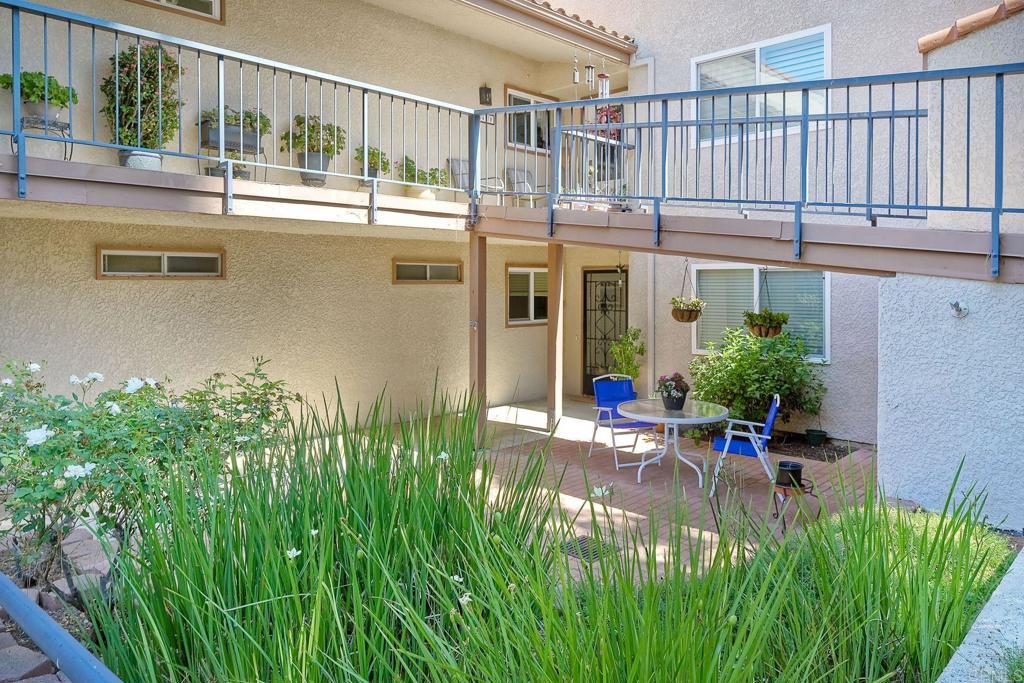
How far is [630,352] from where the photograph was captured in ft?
38.1

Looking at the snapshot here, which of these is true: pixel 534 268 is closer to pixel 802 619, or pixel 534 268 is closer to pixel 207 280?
pixel 207 280

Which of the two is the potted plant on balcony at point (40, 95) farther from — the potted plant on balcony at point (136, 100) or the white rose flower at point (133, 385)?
the white rose flower at point (133, 385)

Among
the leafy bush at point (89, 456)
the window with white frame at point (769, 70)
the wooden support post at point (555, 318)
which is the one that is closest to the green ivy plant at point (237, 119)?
the wooden support post at point (555, 318)

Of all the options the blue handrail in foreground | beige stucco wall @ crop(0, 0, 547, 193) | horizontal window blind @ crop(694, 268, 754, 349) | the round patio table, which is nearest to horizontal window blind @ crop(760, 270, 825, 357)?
horizontal window blind @ crop(694, 268, 754, 349)

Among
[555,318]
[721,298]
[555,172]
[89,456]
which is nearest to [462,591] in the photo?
[89,456]

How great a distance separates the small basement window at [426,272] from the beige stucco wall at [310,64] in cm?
123

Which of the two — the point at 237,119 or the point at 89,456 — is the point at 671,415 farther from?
the point at 89,456

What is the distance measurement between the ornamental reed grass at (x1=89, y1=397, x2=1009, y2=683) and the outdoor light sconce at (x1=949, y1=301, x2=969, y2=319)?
2803 millimetres

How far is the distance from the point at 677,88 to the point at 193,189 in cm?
746

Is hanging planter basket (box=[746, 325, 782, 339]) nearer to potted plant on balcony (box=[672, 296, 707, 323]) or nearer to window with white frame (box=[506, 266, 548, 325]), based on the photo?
potted plant on balcony (box=[672, 296, 707, 323])

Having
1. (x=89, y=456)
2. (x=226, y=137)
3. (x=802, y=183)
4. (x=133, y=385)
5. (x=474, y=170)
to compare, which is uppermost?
(x=226, y=137)

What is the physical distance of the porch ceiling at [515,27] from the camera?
10086 millimetres

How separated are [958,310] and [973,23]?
2.18 metres

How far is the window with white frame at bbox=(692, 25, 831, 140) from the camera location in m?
Answer: 10.1
